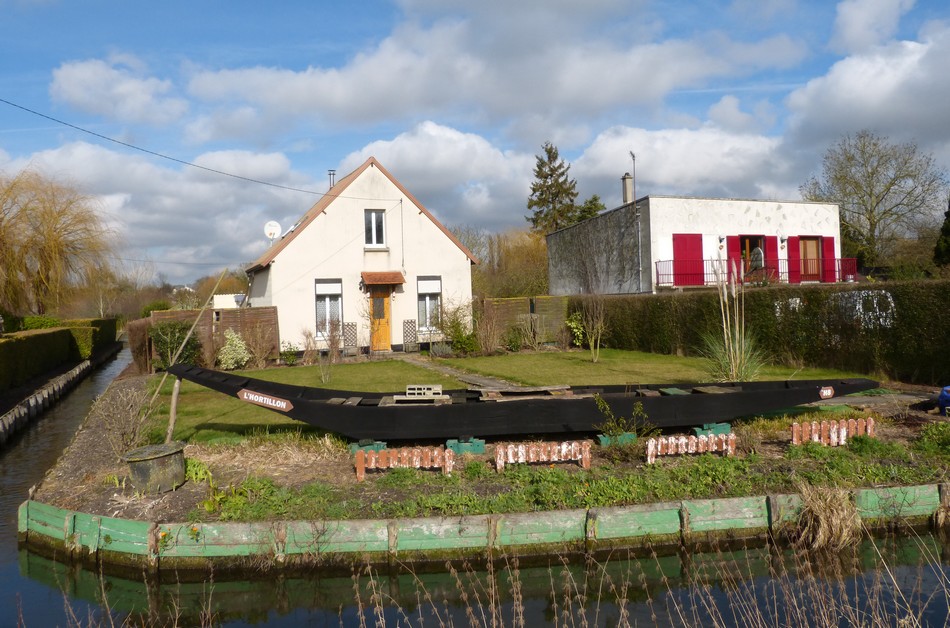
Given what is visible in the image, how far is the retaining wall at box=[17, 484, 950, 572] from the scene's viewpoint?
6.32 meters

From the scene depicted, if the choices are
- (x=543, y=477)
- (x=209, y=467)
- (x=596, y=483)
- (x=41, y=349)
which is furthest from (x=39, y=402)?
(x=596, y=483)

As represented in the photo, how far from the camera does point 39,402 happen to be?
15688 millimetres

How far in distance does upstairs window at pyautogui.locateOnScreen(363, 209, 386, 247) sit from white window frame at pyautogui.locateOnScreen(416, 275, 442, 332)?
1962mm

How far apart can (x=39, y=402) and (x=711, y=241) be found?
22551 millimetres

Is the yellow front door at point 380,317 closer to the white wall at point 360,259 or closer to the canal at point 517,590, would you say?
the white wall at point 360,259

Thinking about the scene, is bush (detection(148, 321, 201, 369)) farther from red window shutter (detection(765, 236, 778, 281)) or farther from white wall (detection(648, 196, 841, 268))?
red window shutter (detection(765, 236, 778, 281))

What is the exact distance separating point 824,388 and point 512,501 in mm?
5108

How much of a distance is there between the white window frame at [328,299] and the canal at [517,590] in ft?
52.2

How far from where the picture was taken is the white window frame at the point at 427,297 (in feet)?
78.1

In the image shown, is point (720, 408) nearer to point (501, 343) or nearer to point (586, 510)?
point (586, 510)

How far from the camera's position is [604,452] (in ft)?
28.4

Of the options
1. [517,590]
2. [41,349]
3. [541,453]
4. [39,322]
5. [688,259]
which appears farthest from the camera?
[39,322]

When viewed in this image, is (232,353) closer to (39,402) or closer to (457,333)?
(39,402)

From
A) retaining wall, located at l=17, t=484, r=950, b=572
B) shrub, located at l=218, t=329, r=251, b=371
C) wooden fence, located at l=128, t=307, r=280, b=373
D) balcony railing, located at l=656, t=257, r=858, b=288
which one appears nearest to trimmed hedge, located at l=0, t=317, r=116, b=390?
wooden fence, located at l=128, t=307, r=280, b=373
